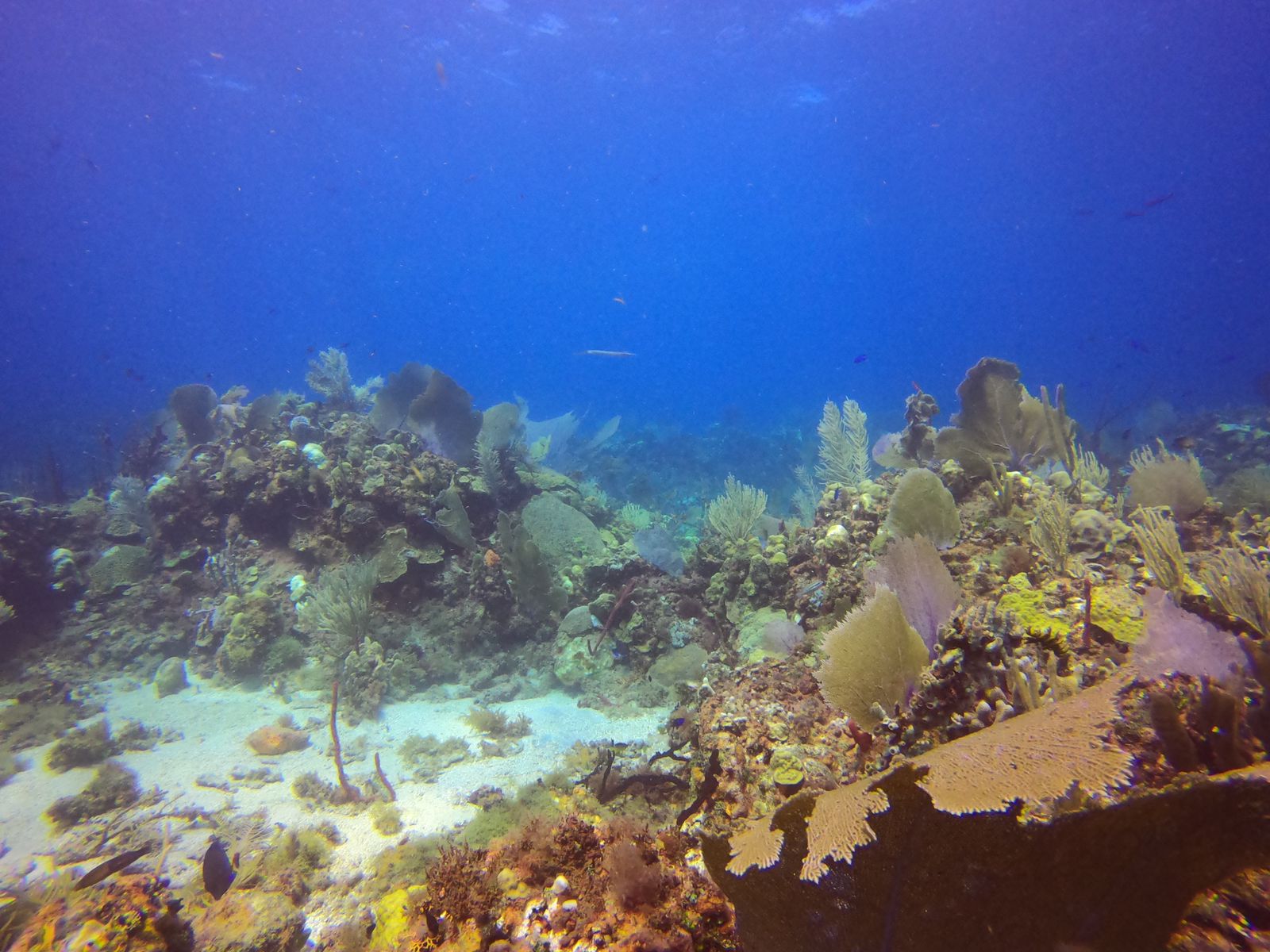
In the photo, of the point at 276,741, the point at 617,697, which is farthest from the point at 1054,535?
the point at 276,741

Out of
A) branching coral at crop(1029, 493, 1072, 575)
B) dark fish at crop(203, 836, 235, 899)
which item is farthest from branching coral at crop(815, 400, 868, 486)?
dark fish at crop(203, 836, 235, 899)

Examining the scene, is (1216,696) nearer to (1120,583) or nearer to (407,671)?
(1120,583)

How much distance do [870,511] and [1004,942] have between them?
16.5 feet

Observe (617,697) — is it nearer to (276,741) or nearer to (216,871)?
(216,871)

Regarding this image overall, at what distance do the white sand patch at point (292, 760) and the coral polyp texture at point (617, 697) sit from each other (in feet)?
0.17

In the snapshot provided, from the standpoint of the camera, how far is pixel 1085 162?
217ft

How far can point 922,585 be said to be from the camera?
3518mm

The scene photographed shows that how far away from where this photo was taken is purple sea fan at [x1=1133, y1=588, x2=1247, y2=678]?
2.15m

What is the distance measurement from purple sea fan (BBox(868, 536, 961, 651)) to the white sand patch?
11.9ft

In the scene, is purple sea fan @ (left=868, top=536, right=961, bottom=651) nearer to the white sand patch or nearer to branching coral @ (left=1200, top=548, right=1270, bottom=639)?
branching coral @ (left=1200, top=548, right=1270, bottom=639)

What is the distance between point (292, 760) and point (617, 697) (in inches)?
165

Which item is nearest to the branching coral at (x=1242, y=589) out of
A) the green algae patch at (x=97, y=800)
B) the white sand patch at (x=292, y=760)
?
the white sand patch at (x=292, y=760)

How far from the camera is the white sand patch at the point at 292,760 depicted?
5094 mm

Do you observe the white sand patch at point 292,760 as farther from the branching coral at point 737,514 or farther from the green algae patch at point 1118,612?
the green algae patch at point 1118,612
